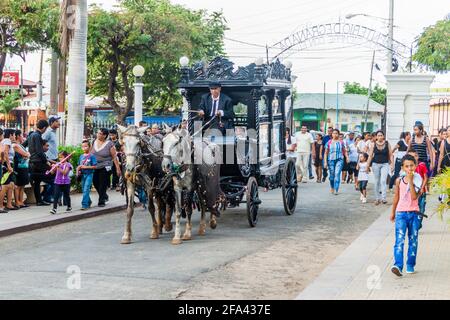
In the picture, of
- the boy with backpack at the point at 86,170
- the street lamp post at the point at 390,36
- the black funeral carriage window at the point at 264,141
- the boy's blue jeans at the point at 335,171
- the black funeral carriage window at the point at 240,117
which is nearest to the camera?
the black funeral carriage window at the point at 240,117

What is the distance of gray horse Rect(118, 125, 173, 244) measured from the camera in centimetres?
1221

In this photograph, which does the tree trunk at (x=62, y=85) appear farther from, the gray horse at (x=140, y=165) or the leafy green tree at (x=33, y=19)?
the gray horse at (x=140, y=165)

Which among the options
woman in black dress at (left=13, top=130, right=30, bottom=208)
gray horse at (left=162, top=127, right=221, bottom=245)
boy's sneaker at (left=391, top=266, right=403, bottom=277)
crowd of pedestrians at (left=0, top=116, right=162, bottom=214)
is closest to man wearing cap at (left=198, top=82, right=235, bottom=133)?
gray horse at (left=162, top=127, right=221, bottom=245)

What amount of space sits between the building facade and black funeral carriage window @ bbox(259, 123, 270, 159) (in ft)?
228

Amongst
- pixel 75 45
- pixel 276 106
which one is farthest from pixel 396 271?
pixel 75 45

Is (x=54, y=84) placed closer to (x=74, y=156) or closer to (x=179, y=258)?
(x=74, y=156)

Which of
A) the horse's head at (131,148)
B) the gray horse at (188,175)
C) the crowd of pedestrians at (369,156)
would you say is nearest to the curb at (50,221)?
the horse's head at (131,148)

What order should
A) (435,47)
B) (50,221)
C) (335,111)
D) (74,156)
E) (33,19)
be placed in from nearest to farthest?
(50,221) < (74,156) < (33,19) < (435,47) < (335,111)

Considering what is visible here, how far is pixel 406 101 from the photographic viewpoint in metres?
24.4

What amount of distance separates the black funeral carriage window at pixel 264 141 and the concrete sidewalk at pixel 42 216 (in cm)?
392

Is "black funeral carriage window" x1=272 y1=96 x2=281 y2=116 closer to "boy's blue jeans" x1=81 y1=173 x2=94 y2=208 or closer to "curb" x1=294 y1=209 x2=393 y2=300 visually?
"curb" x1=294 y1=209 x2=393 y2=300

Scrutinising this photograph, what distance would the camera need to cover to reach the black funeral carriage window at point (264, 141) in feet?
50.6

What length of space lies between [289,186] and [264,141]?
1333mm

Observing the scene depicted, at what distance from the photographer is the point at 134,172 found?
12.3m
